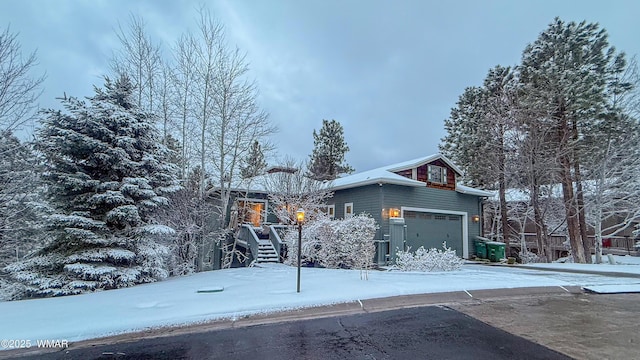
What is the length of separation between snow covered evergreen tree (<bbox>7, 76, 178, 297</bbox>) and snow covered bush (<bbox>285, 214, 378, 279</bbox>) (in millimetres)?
5053

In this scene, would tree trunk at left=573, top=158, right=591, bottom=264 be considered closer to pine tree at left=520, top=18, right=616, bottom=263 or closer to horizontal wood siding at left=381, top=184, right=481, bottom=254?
pine tree at left=520, top=18, right=616, bottom=263

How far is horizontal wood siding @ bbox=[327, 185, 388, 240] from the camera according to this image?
13.2 m

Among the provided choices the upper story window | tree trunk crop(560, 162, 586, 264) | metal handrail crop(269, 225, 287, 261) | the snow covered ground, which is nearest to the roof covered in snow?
the upper story window

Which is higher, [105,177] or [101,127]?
[101,127]

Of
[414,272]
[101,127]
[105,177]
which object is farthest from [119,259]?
[414,272]

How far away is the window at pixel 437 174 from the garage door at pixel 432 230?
A: 177 centimetres

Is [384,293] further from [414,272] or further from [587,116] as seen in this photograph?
[587,116]

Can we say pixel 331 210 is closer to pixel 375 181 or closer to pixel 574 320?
pixel 375 181

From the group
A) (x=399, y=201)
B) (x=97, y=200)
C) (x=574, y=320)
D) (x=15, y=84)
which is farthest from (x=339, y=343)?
(x=15, y=84)

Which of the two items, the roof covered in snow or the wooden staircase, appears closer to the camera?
the wooden staircase

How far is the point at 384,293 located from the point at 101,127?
26.2 ft

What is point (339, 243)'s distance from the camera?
10805 mm

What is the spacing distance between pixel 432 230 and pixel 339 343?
11962 mm

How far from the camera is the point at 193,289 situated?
689cm
